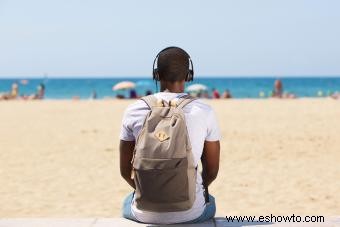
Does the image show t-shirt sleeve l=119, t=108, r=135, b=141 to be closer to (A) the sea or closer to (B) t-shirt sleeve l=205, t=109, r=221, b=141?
(B) t-shirt sleeve l=205, t=109, r=221, b=141

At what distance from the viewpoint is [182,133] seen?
2.91 metres

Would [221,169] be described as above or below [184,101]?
below

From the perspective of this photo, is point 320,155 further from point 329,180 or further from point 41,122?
point 41,122

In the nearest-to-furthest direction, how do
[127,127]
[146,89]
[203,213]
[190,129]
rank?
1. [190,129]
2. [127,127]
3. [203,213]
4. [146,89]

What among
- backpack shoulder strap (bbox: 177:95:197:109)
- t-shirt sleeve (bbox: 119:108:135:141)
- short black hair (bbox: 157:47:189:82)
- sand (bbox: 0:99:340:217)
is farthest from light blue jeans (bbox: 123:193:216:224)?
sand (bbox: 0:99:340:217)

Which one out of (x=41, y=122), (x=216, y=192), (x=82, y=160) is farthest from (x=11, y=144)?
(x=216, y=192)

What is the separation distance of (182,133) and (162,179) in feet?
0.93

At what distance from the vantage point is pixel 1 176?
25.8 ft

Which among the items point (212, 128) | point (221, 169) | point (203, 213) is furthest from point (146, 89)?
point (212, 128)

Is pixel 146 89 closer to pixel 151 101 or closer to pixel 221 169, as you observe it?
pixel 221 169

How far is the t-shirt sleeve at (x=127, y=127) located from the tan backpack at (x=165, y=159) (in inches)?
5.0

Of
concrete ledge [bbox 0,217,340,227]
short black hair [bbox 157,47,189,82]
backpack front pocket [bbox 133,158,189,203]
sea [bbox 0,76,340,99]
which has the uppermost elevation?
short black hair [bbox 157,47,189,82]

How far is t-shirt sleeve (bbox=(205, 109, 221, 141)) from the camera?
10.1 feet

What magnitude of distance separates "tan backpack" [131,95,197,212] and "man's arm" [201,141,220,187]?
0.19m
